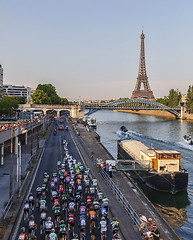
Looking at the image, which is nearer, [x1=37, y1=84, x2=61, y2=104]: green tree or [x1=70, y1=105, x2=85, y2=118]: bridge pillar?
[x1=70, y1=105, x2=85, y2=118]: bridge pillar

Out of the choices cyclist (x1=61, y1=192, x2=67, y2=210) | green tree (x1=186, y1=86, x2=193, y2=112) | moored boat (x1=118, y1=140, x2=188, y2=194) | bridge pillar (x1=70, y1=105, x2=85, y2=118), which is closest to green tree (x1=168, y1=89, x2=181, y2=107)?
green tree (x1=186, y1=86, x2=193, y2=112)

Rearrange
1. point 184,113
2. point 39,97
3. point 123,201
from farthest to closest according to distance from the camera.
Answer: point 184,113 → point 39,97 → point 123,201

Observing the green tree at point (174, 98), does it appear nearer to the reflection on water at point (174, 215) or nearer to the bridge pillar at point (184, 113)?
the bridge pillar at point (184, 113)

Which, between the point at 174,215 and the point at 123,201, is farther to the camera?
the point at 174,215

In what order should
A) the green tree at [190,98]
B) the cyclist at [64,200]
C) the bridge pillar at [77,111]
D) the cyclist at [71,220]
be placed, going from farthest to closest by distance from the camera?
the green tree at [190,98] < the bridge pillar at [77,111] < the cyclist at [64,200] < the cyclist at [71,220]

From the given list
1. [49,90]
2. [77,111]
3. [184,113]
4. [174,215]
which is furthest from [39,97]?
[174,215]

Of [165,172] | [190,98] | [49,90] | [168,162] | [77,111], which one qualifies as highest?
[49,90]

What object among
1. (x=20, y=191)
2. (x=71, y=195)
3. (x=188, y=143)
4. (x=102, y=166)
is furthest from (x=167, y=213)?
(x=188, y=143)

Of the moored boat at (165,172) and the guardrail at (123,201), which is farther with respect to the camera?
the moored boat at (165,172)

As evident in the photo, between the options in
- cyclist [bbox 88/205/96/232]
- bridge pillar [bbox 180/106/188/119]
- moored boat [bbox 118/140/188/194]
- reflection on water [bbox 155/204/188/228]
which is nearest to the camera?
cyclist [bbox 88/205/96/232]

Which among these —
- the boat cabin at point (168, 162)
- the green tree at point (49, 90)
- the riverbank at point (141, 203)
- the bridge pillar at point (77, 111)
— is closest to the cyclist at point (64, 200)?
the riverbank at point (141, 203)

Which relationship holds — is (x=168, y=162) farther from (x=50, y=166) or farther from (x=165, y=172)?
(x=50, y=166)

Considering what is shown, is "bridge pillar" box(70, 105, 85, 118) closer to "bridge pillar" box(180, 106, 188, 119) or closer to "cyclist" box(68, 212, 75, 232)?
"bridge pillar" box(180, 106, 188, 119)

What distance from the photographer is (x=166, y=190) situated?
103 ft
